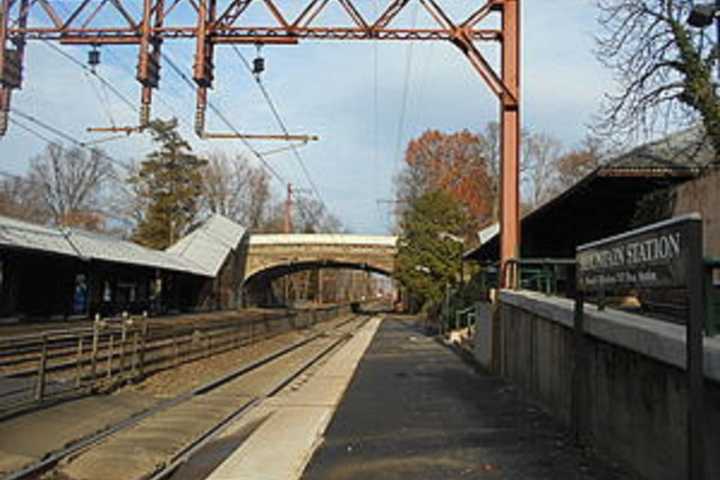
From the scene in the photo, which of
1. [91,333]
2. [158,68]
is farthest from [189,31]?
[91,333]

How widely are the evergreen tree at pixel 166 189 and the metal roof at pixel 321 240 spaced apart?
796 centimetres

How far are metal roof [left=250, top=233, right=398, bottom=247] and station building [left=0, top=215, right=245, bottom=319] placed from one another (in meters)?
12.7

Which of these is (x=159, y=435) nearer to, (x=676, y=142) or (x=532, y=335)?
(x=532, y=335)

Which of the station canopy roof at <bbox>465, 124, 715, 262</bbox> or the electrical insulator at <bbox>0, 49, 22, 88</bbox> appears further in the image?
the electrical insulator at <bbox>0, 49, 22, 88</bbox>

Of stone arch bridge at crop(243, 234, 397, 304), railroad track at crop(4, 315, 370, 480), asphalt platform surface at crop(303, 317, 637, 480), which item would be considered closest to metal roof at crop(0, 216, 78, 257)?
railroad track at crop(4, 315, 370, 480)

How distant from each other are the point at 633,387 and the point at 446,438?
9.84 feet

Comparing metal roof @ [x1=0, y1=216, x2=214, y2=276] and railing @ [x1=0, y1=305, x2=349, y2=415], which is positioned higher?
metal roof @ [x1=0, y1=216, x2=214, y2=276]

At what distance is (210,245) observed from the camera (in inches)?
2111

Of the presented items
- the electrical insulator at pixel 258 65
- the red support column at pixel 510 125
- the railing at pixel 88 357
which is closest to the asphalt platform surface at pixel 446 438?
the red support column at pixel 510 125

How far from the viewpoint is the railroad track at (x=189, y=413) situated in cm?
811

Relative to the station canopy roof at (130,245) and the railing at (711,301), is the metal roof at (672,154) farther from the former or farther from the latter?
the station canopy roof at (130,245)

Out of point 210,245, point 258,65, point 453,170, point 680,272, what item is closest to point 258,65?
Result: point 258,65

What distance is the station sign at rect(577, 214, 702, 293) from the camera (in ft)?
16.9

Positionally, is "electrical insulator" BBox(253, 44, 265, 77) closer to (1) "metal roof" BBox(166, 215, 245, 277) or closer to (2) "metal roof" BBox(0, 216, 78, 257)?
(2) "metal roof" BBox(0, 216, 78, 257)
